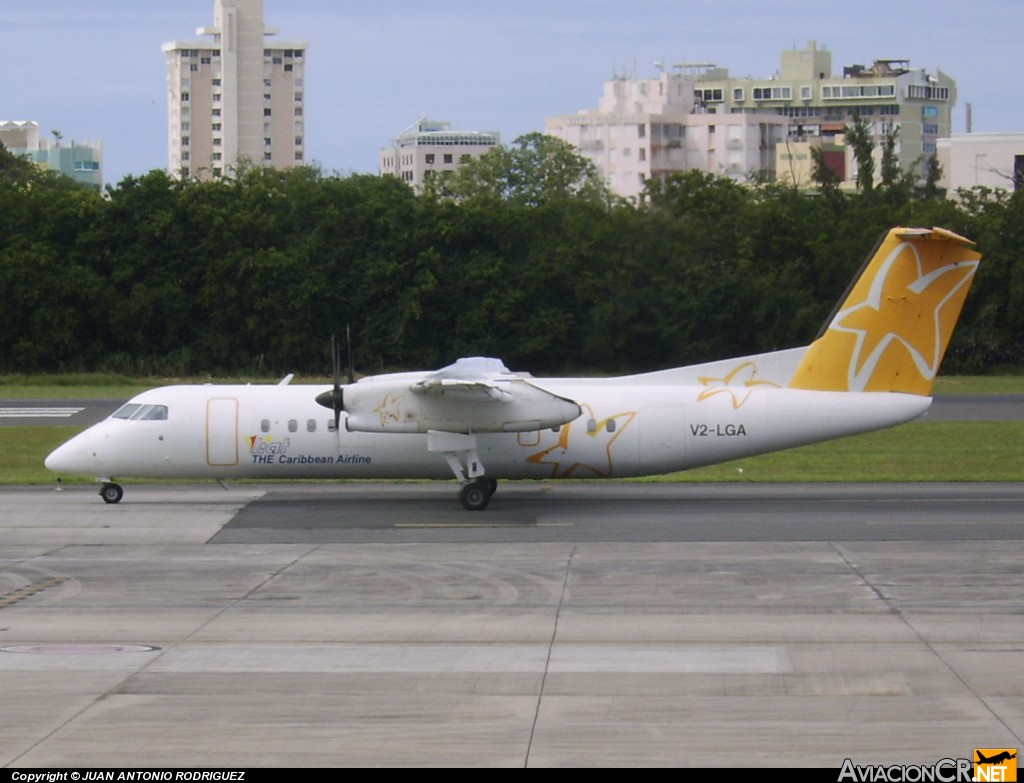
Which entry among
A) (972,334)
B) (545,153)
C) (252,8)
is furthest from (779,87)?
(972,334)

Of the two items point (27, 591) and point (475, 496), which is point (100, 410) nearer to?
point (475, 496)

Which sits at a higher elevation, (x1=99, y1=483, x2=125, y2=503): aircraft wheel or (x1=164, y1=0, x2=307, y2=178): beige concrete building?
(x1=164, y1=0, x2=307, y2=178): beige concrete building

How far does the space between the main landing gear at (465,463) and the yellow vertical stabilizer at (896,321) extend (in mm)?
5963

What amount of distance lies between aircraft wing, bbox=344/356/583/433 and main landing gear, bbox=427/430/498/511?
166 mm

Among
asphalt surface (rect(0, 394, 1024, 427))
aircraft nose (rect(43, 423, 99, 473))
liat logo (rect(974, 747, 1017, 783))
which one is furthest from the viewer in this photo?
asphalt surface (rect(0, 394, 1024, 427))

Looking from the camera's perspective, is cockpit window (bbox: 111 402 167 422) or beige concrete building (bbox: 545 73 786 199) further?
beige concrete building (bbox: 545 73 786 199)

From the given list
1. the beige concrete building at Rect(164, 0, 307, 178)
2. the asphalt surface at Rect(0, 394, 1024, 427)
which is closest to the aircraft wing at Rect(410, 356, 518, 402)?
the asphalt surface at Rect(0, 394, 1024, 427)

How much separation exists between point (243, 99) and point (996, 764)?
611 ft

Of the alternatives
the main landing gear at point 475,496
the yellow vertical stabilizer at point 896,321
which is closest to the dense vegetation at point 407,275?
the yellow vertical stabilizer at point 896,321

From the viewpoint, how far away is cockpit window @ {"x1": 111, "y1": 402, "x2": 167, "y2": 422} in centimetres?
2523

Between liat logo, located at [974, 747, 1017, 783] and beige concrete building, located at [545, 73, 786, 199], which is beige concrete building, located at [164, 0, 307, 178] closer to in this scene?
beige concrete building, located at [545, 73, 786, 199]

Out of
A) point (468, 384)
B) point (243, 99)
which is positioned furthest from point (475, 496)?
point (243, 99)

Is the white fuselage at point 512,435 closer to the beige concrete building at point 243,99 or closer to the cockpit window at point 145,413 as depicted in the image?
the cockpit window at point 145,413

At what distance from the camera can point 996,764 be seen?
967cm
